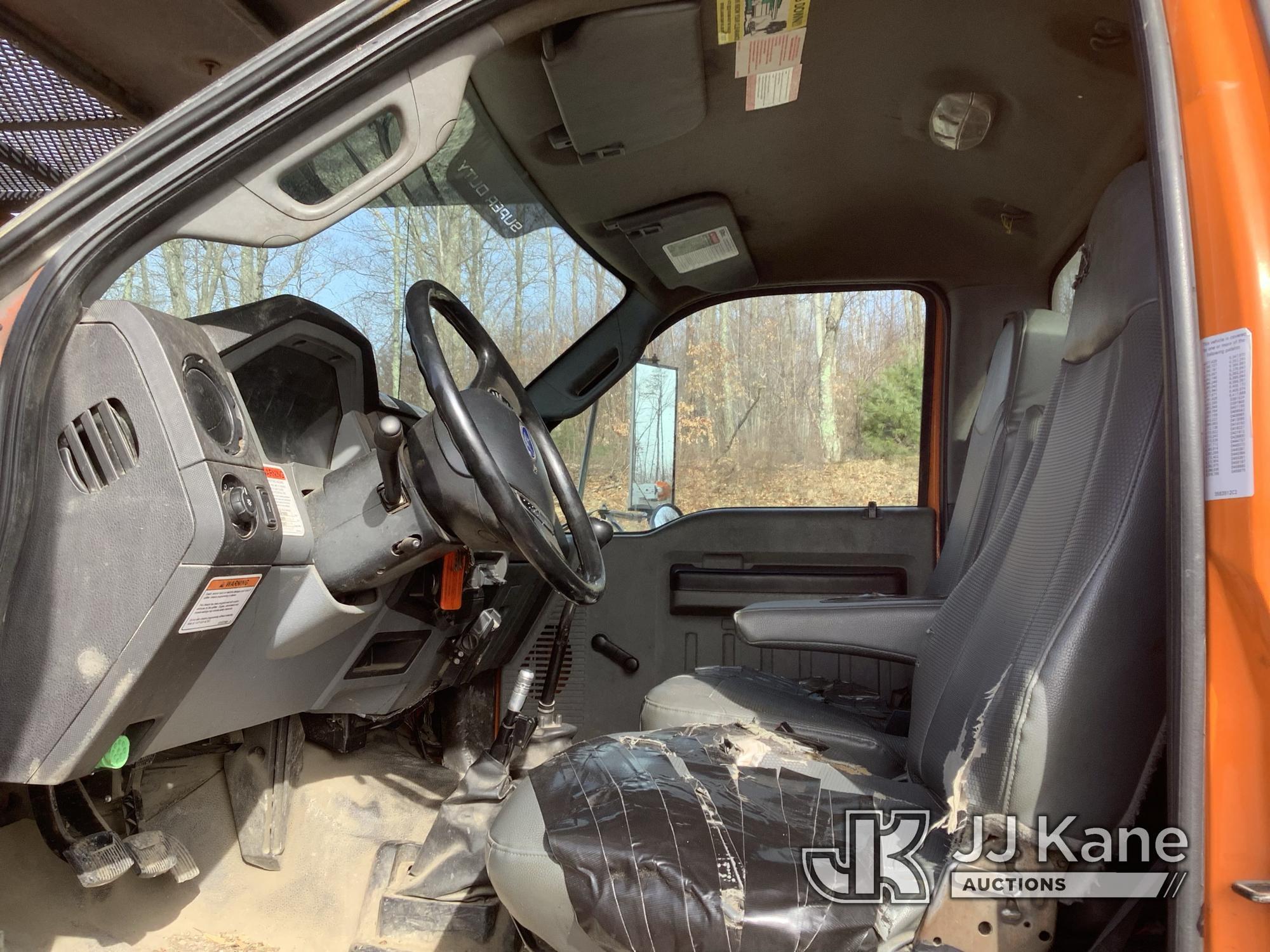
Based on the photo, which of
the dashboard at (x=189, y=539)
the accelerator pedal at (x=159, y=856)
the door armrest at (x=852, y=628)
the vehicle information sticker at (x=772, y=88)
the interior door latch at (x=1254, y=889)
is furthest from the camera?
the door armrest at (x=852, y=628)

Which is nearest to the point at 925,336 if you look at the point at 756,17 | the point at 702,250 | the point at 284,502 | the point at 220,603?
the point at 702,250

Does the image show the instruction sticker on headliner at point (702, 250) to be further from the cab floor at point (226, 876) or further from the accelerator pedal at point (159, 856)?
the accelerator pedal at point (159, 856)

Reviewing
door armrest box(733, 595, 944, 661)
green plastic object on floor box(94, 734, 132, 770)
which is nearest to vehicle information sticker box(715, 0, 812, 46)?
door armrest box(733, 595, 944, 661)

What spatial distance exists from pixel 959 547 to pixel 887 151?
88 centimetres

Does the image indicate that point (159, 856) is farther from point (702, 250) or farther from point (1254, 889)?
point (702, 250)

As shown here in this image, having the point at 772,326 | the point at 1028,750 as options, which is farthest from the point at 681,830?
the point at 772,326

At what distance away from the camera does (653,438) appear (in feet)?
7.34

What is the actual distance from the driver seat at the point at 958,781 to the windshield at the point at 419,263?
83 cm

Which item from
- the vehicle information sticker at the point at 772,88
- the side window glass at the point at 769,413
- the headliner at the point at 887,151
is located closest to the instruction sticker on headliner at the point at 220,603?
the headliner at the point at 887,151

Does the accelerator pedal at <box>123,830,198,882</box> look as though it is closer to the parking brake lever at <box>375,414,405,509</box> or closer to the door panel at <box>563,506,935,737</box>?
the parking brake lever at <box>375,414,405,509</box>

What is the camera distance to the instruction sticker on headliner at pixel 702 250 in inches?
83.3

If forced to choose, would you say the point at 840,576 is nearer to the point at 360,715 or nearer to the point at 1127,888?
the point at 360,715

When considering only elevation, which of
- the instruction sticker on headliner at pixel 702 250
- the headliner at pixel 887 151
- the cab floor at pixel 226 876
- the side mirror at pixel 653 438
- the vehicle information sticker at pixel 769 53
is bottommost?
the cab floor at pixel 226 876

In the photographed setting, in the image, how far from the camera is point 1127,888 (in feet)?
2.91
